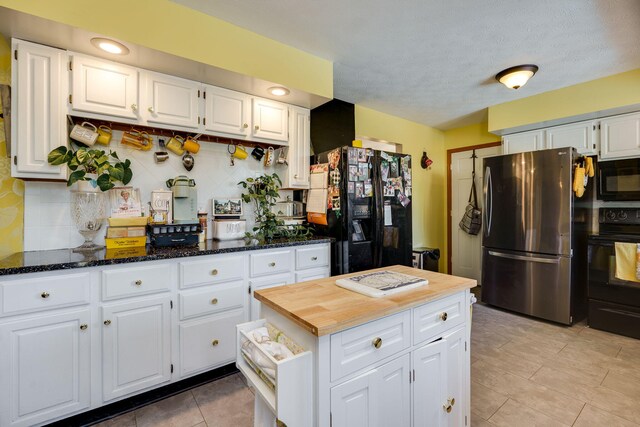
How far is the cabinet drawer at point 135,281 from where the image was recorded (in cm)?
167

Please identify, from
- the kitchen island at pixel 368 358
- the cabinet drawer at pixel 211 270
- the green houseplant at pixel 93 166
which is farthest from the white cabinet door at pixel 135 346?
the kitchen island at pixel 368 358

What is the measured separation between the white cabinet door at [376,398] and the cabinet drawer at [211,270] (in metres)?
1.33

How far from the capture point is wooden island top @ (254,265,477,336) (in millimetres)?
961

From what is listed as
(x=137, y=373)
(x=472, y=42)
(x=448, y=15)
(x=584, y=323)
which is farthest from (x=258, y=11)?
(x=584, y=323)

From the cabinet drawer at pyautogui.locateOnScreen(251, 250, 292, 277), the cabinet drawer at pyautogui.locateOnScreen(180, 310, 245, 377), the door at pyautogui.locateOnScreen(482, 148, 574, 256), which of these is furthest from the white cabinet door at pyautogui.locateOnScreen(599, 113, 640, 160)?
the cabinet drawer at pyautogui.locateOnScreen(180, 310, 245, 377)

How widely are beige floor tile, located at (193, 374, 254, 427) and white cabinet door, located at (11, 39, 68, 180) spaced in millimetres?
1707

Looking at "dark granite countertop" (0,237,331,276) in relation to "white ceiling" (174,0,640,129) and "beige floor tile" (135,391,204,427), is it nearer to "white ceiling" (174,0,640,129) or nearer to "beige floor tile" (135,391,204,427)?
"beige floor tile" (135,391,204,427)

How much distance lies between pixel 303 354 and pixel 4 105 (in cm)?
234

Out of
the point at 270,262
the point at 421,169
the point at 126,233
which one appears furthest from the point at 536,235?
the point at 126,233

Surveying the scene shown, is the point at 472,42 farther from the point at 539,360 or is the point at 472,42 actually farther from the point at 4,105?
the point at 4,105

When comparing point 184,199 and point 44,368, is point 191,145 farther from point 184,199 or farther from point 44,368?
point 44,368

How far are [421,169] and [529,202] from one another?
1.65 metres

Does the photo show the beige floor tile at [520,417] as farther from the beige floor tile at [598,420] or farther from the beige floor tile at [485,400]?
the beige floor tile at [598,420]

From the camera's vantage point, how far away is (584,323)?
3104 mm
